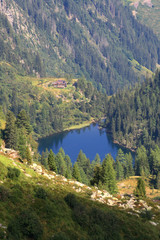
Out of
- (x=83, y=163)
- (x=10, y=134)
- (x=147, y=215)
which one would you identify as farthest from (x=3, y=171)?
(x=83, y=163)

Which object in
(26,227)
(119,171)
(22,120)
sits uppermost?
(22,120)

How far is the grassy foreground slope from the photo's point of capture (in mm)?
43469

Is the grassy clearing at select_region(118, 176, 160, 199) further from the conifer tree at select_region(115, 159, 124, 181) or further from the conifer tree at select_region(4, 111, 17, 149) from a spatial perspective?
the conifer tree at select_region(4, 111, 17, 149)

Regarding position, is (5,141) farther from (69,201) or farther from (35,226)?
(35,226)

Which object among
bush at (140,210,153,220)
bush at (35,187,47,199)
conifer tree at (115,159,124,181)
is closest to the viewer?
bush at (35,187,47,199)

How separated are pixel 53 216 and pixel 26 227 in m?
8.63

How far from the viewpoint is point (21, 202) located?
50.0m

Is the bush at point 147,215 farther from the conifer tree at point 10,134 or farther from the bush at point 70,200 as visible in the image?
the conifer tree at point 10,134

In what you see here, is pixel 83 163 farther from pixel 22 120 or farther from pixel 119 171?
pixel 22 120

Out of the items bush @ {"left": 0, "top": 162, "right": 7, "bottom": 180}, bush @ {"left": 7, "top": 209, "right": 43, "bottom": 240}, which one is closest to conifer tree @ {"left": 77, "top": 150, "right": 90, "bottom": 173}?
bush @ {"left": 0, "top": 162, "right": 7, "bottom": 180}

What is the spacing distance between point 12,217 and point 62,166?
4809 inches

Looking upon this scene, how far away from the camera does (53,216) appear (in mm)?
50719

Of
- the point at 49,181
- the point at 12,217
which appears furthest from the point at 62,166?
the point at 12,217

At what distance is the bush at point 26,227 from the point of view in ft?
136
